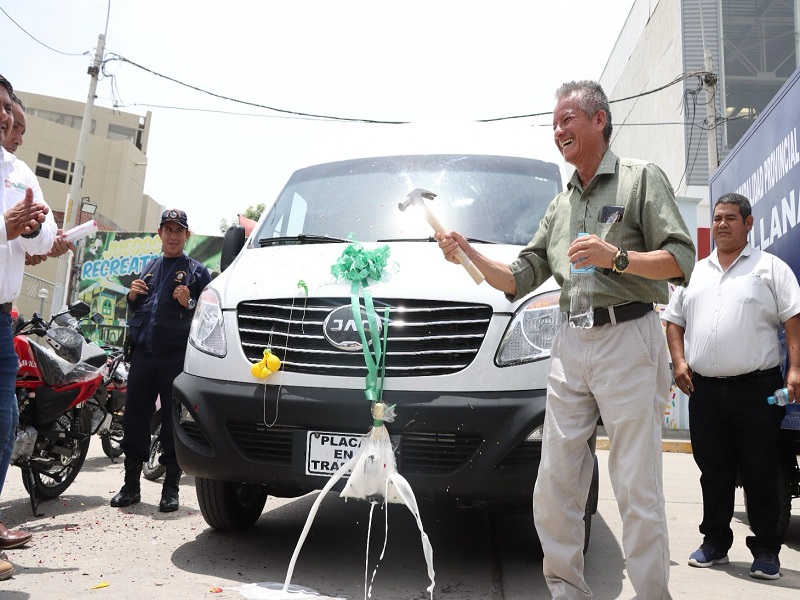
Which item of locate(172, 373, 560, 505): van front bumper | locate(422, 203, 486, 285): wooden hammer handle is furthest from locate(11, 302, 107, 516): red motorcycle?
locate(422, 203, 486, 285): wooden hammer handle

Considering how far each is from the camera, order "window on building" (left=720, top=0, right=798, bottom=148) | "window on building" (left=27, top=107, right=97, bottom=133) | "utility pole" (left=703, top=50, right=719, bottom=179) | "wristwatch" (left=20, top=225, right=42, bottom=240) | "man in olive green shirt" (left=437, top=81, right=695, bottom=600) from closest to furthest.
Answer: "man in olive green shirt" (left=437, top=81, right=695, bottom=600), "wristwatch" (left=20, top=225, right=42, bottom=240), "utility pole" (left=703, top=50, right=719, bottom=179), "window on building" (left=720, top=0, right=798, bottom=148), "window on building" (left=27, top=107, right=97, bottom=133)

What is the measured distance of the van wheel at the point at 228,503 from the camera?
418 cm

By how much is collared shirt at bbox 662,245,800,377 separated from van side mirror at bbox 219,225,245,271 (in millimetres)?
2630

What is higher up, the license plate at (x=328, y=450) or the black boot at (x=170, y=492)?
the license plate at (x=328, y=450)

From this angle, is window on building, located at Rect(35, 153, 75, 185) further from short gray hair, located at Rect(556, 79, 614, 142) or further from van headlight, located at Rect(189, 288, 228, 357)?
short gray hair, located at Rect(556, 79, 614, 142)

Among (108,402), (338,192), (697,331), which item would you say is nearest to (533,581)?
(697,331)

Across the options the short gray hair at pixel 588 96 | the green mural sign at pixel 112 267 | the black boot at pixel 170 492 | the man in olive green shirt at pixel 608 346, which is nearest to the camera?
the man in olive green shirt at pixel 608 346

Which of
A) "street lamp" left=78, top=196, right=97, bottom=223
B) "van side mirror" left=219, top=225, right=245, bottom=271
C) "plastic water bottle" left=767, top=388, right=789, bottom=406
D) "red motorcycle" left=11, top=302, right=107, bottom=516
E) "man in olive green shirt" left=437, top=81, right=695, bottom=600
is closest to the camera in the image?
"man in olive green shirt" left=437, top=81, right=695, bottom=600

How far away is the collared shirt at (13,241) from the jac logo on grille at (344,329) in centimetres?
129

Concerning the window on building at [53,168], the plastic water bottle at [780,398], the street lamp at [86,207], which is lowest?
the plastic water bottle at [780,398]

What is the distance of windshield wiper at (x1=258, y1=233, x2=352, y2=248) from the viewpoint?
416cm

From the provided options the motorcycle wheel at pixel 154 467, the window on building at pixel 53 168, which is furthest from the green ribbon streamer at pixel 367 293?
the window on building at pixel 53 168

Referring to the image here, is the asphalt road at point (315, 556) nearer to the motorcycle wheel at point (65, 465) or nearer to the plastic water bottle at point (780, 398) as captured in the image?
the motorcycle wheel at point (65, 465)

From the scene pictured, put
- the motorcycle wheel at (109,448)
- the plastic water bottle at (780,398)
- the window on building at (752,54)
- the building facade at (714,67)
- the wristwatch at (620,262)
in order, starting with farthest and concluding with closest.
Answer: the window on building at (752,54)
the building facade at (714,67)
the motorcycle wheel at (109,448)
the plastic water bottle at (780,398)
the wristwatch at (620,262)
